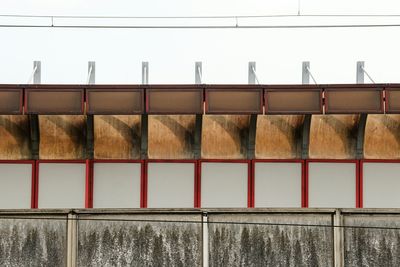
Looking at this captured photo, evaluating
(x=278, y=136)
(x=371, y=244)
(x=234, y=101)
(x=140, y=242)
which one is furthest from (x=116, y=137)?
(x=371, y=244)

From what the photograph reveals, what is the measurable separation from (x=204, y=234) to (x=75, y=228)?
2.12 meters

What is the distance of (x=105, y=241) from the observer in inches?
539

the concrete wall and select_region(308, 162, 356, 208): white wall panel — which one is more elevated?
select_region(308, 162, 356, 208): white wall panel

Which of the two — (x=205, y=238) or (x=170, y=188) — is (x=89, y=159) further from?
(x=205, y=238)

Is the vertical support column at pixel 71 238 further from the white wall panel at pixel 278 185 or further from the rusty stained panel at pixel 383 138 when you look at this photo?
the rusty stained panel at pixel 383 138

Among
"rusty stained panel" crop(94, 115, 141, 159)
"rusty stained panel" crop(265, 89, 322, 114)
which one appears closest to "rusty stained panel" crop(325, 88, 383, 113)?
"rusty stained panel" crop(265, 89, 322, 114)

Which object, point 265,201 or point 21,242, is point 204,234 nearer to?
point 21,242

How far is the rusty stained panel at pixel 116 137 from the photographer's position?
1844 centimetres

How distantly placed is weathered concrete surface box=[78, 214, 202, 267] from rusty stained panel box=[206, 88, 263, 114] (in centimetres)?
447

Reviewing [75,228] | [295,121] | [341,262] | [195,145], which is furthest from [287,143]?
[75,228]

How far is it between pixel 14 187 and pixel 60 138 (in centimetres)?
147

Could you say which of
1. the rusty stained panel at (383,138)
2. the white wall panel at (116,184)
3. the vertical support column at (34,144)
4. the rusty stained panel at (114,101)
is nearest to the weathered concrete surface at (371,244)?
the rusty stained panel at (383,138)

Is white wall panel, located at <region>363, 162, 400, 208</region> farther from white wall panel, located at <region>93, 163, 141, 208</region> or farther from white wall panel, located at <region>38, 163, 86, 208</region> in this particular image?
white wall panel, located at <region>38, 163, 86, 208</region>

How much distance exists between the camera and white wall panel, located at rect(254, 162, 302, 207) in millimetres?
18438
